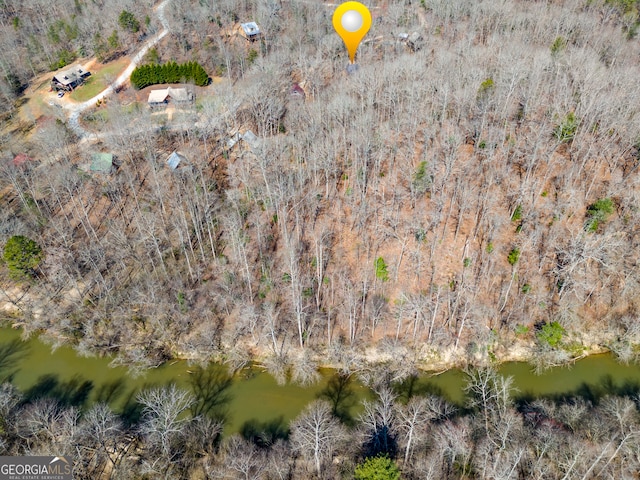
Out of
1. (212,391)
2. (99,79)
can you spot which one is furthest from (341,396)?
(99,79)

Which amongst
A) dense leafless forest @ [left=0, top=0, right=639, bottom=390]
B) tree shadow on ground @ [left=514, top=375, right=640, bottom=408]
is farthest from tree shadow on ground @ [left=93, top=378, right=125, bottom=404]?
tree shadow on ground @ [left=514, top=375, right=640, bottom=408]

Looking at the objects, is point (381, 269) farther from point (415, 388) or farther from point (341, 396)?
point (341, 396)

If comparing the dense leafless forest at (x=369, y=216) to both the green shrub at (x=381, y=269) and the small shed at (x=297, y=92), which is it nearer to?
the small shed at (x=297, y=92)

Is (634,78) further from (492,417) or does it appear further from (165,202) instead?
(165,202)

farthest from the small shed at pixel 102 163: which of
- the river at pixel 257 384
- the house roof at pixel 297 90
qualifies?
the house roof at pixel 297 90

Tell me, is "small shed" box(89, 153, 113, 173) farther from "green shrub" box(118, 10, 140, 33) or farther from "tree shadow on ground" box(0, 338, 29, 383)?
"green shrub" box(118, 10, 140, 33)

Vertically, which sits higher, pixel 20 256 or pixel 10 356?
pixel 20 256
